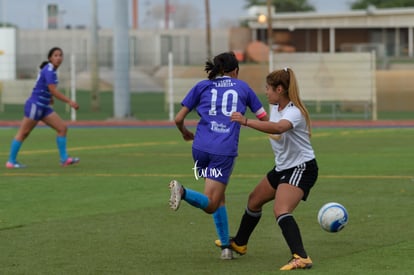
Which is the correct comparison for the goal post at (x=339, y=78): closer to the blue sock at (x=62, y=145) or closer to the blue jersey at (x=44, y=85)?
the blue sock at (x=62, y=145)

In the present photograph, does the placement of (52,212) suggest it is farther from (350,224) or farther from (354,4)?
(354,4)

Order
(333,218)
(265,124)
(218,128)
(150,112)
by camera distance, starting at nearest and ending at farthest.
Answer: (265,124)
(333,218)
(218,128)
(150,112)

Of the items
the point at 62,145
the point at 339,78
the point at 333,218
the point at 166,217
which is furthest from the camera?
the point at 339,78

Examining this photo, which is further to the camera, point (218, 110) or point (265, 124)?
point (218, 110)

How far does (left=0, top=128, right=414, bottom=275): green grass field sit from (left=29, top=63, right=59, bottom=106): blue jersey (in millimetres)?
1201

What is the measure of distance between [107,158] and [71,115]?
18933 millimetres

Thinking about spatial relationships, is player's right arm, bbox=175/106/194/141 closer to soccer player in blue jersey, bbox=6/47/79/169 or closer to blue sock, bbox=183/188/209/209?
blue sock, bbox=183/188/209/209

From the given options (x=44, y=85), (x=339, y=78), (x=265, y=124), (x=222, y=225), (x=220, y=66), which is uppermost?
(x=220, y=66)

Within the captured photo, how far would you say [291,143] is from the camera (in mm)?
9984

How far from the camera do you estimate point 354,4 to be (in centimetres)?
12250

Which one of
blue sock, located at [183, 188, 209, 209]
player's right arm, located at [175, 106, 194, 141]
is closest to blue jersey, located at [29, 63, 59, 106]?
player's right arm, located at [175, 106, 194, 141]

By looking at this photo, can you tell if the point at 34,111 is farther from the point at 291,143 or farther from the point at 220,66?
the point at 291,143

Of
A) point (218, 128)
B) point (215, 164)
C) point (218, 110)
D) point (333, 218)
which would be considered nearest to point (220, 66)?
point (218, 110)

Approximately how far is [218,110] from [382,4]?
368 feet
